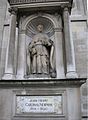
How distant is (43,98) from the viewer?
600cm

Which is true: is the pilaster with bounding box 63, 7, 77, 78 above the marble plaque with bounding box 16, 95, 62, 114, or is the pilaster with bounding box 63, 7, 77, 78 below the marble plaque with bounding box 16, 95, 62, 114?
above

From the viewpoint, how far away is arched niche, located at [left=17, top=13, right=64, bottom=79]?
678 cm

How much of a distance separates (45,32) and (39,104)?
9.63ft

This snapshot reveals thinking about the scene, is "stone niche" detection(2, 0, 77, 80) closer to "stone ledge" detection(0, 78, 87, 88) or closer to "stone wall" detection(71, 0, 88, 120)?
"stone ledge" detection(0, 78, 87, 88)

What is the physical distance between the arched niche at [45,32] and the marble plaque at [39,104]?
872mm

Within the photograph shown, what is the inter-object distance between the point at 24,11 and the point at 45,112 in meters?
3.68

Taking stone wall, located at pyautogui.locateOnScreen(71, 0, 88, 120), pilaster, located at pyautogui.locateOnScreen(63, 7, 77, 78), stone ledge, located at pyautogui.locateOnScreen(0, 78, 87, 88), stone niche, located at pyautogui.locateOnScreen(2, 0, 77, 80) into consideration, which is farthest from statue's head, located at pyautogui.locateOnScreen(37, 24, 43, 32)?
stone ledge, located at pyautogui.locateOnScreen(0, 78, 87, 88)

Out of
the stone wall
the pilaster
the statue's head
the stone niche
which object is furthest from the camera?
the stone wall

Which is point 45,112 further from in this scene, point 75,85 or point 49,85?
point 75,85

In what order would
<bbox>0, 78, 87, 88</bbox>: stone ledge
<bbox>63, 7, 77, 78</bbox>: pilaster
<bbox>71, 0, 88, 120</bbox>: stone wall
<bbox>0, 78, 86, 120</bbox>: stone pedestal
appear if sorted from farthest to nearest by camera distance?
<bbox>71, 0, 88, 120</bbox>: stone wall, <bbox>63, 7, 77, 78</bbox>: pilaster, <bbox>0, 78, 87, 88</bbox>: stone ledge, <bbox>0, 78, 86, 120</bbox>: stone pedestal

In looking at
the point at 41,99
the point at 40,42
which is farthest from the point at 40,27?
the point at 41,99

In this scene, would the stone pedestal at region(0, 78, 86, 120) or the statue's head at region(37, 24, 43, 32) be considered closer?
the stone pedestal at region(0, 78, 86, 120)

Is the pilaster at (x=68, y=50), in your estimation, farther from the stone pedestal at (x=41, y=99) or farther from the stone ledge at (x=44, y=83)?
the stone pedestal at (x=41, y=99)

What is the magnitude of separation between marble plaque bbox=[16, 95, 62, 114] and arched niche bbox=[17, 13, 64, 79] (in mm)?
872
